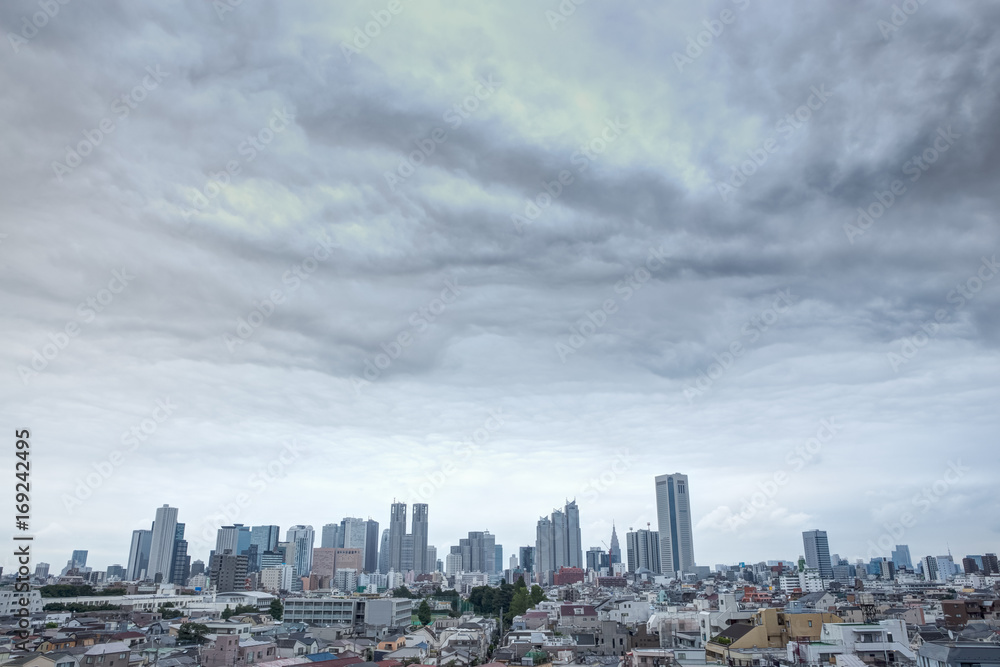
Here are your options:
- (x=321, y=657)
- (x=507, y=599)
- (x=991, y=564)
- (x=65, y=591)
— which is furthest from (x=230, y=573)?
(x=991, y=564)

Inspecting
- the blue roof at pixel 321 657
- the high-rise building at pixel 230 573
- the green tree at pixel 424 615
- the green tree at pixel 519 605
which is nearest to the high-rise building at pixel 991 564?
the green tree at pixel 519 605

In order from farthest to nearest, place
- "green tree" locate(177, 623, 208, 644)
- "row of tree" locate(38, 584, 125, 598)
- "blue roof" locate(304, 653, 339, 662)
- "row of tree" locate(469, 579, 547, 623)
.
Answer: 1. "row of tree" locate(38, 584, 125, 598)
2. "row of tree" locate(469, 579, 547, 623)
3. "green tree" locate(177, 623, 208, 644)
4. "blue roof" locate(304, 653, 339, 662)

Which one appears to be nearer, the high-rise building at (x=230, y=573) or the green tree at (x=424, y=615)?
the green tree at (x=424, y=615)

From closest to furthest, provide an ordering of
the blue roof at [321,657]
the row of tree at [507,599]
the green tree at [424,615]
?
the blue roof at [321,657]
the row of tree at [507,599]
the green tree at [424,615]

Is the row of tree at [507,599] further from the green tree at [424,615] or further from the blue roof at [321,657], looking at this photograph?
the blue roof at [321,657]

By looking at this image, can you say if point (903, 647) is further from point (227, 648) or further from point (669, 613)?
point (227, 648)

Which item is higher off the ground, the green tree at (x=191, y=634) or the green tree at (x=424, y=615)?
the green tree at (x=191, y=634)

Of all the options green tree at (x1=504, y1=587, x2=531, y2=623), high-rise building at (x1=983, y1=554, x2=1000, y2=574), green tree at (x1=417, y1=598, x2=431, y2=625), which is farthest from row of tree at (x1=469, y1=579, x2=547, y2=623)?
high-rise building at (x1=983, y1=554, x2=1000, y2=574)

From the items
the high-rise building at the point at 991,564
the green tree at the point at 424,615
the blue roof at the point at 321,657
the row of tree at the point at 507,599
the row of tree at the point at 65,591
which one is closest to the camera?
the blue roof at the point at 321,657

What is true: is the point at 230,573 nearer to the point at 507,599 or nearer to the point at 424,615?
the point at 424,615

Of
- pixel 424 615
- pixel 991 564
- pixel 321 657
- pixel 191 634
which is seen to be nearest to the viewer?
pixel 321 657

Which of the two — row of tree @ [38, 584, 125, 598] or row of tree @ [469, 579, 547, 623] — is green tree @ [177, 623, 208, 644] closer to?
row of tree @ [469, 579, 547, 623]
